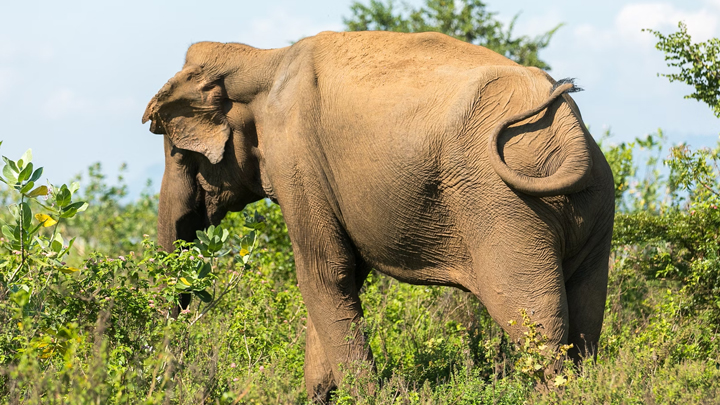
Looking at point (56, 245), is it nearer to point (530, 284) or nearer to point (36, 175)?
point (36, 175)

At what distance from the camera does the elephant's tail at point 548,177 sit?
4.39 metres

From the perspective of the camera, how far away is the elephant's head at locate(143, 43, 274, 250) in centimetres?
621

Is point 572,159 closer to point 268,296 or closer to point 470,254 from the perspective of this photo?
point 470,254

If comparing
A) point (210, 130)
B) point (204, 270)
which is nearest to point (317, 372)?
point (204, 270)

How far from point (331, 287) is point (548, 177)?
1877 mm

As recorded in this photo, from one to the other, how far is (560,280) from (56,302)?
120 inches

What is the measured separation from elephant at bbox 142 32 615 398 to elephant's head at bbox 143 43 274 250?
1 cm

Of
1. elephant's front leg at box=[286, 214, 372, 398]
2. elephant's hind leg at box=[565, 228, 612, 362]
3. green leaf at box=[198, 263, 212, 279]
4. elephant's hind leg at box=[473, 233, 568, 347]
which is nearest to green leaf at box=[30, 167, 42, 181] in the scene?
green leaf at box=[198, 263, 212, 279]

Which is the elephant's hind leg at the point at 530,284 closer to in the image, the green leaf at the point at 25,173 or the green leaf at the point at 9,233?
the green leaf at the point at 25,173

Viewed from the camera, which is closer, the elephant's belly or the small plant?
the small plant

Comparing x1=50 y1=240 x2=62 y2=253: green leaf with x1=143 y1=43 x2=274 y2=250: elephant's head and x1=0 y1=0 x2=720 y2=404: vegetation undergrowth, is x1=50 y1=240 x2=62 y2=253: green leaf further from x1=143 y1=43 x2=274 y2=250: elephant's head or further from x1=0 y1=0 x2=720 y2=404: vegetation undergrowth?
x1=143 y1=43 x2=274 y2=250: elephant's head

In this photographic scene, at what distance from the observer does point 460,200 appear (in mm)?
4719

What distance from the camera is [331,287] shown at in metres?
5.73

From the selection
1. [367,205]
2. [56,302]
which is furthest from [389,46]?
[56,302]
